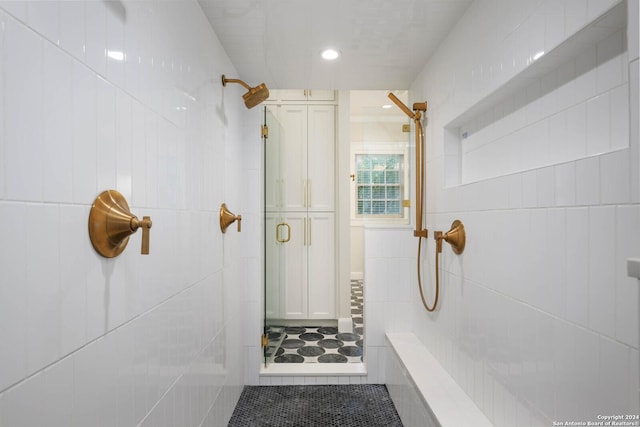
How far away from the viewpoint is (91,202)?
826mm

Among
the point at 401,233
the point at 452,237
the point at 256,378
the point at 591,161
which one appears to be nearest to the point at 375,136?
the point at 401,233

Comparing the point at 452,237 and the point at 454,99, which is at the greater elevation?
the point at 454,99

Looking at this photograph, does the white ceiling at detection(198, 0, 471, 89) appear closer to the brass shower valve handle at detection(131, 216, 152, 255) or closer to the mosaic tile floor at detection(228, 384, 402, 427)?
the brass shower valve handle at detection(131, 216, 152, 255)

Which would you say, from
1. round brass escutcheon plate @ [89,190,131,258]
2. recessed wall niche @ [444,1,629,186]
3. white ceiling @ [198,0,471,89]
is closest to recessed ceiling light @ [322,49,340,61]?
white ceiling @ [198,0,471,89]

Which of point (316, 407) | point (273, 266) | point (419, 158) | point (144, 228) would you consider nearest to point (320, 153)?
point (273, 266)

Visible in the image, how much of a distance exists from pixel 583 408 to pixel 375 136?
1998mm

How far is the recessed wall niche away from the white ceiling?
0.53m

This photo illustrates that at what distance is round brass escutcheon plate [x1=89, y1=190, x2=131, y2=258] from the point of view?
0.83 meters

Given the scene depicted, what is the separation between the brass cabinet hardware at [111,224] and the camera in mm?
833

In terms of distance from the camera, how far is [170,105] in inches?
50.4

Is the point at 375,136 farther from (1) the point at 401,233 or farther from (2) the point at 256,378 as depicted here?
(2) the point at 256,378

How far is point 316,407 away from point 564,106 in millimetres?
2092

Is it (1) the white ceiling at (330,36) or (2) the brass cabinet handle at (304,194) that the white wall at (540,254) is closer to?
(1) the white ceiling at (330,36)

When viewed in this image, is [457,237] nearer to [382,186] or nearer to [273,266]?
[382,186]
